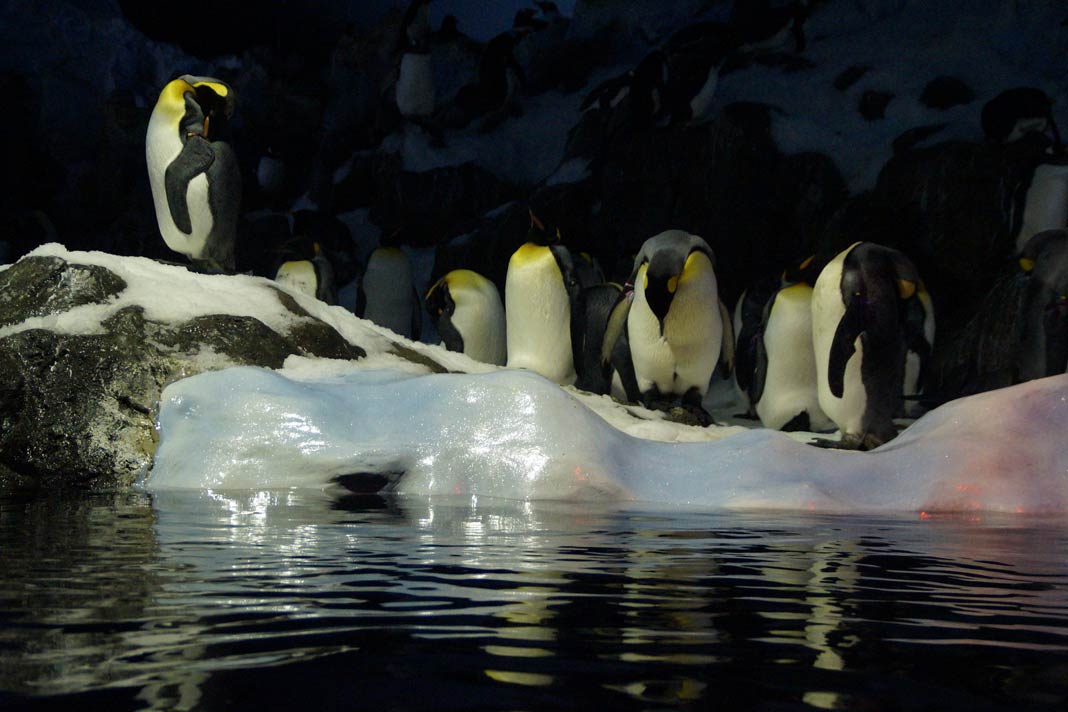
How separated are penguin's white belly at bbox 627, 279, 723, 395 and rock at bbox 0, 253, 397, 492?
311cm

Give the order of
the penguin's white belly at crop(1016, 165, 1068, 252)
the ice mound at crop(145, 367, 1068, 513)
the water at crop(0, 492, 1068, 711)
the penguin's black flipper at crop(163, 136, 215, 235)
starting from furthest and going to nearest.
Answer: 1. the penguin's white belly at crop(1016, 165, 1068, 252)
2. the penguin's black flipper at crop(163, 136, 215, 235)
3. the ice mound at crop(145, 367, 1068, 513)
4. the water at crop(0, 492, 1068, 711)

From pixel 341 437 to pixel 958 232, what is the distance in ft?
26.2

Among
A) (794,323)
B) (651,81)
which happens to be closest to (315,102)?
(651,81)

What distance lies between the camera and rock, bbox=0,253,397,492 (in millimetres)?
4875

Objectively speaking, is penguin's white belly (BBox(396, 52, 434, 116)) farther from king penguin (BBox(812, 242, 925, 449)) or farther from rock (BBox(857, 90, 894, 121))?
king penguin (BBox(812, 242, 925, 449))

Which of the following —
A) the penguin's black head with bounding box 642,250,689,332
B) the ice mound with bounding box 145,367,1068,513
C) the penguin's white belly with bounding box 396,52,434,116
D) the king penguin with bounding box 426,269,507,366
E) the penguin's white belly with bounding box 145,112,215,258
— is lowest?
the ice mound with bounding box 145,367,1068,513

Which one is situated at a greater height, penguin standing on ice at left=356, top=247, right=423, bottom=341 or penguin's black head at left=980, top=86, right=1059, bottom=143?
penguin's black head at left=980, top=86, right=1059, bottom=143

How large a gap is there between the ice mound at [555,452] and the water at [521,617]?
2.82 feet

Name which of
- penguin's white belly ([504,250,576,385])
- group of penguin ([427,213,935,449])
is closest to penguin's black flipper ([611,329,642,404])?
group of penguin ([427,213,935,449])

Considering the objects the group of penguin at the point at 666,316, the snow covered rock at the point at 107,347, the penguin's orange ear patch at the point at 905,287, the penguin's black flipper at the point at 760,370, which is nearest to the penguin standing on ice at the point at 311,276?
the group of penguin at the point at 666,316

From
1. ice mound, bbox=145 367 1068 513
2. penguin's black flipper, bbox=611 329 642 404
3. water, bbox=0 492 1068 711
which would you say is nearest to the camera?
water, bbox=0 492 1068 711

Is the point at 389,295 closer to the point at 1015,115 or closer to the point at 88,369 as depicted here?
the point at 1015,115

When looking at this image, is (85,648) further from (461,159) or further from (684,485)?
(461,159)

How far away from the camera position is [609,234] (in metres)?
14.0
